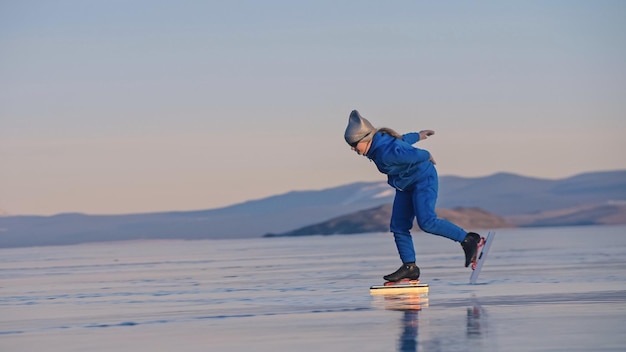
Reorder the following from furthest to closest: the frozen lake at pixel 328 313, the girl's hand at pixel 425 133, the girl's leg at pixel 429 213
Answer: the girl's hand at pixel 425 133, the girl's leg at pixel 429 213, the frozen lake at pixel 328 313

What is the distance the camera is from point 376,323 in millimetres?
8758

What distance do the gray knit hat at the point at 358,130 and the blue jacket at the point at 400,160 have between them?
0.12 m

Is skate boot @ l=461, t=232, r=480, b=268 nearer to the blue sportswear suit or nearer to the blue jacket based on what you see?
the blue sportswear suit

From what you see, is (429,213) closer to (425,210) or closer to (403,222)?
(425,210)

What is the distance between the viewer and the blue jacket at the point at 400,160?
12250 mm

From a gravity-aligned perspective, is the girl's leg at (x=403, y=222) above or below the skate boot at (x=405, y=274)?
above

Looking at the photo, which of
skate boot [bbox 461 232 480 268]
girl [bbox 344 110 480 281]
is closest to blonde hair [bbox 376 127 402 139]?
girl [bbox 344 110 480 281]

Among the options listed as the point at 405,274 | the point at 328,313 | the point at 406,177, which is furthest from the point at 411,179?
the point at 328,313

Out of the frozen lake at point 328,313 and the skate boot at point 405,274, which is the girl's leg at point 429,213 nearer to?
the skate boot at point 405,274

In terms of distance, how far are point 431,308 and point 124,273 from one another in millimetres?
10540

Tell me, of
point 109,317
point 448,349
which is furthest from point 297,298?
point 448,349

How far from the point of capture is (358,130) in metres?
12.2

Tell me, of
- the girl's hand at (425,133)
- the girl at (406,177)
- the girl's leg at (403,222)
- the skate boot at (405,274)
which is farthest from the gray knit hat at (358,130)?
the skate boot at (405,274)

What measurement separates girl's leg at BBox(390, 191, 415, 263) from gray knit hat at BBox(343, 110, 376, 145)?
83 centimetres
